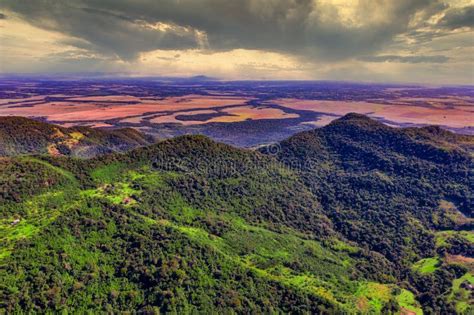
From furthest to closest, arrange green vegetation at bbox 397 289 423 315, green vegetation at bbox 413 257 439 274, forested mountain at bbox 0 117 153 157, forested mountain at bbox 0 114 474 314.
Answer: forested mountain at bbox 0 117 153 157 < green vegetation at bbox 413 257 439 274 < green vegetation at bbox 397 289 423 315 < forested mountain at bbox 0 114 474 314

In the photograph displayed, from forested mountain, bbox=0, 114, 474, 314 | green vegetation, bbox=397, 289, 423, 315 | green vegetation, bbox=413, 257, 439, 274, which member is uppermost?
→ forested mountain, bbox=0, 114, 474, 314

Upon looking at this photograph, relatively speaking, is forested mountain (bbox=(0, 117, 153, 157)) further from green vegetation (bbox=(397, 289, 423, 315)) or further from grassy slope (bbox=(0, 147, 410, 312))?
green vegetation (bbox=(397, 289, 423, 315))

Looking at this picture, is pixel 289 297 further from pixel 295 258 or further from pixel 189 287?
pixel 189 287

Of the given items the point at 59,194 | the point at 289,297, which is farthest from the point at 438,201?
the point at 59,194

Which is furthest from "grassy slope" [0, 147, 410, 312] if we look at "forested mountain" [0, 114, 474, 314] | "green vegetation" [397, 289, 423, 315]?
"green vegetation" [397, 289, 423, 315]

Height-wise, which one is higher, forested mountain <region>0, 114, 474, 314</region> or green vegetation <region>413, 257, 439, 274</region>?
forested mountain <region>0, 114, 474, 314</region>

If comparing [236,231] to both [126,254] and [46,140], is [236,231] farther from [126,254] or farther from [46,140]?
[46,140]
